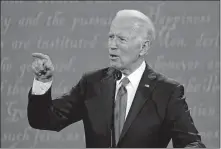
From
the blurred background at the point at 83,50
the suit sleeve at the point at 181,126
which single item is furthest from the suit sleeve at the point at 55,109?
the blurred background at the point at 83,50

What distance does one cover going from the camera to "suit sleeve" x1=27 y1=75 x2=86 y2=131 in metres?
1.22

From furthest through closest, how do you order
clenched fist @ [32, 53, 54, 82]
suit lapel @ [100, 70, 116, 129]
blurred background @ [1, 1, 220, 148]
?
blurred background @ [1, 1, 220, 148]
suit lapel @ [100, 70, 116, 129]
clenched fist @ [32, 53, 54, 82]

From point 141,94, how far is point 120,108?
0.08 m

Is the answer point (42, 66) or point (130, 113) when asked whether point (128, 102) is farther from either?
point (42, 66)

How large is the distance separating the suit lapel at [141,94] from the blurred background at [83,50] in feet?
7.97

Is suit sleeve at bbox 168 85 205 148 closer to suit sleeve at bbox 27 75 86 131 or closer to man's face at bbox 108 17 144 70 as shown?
man's face at bbox 108 17 144 70

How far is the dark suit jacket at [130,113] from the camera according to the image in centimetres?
117

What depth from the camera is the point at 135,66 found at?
4.13 ft

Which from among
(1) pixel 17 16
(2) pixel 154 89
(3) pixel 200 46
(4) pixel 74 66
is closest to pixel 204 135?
(3) pixel 200 46

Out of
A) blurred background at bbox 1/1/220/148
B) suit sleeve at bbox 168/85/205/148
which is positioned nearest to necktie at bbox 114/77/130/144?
suit sleeve at bbox 168/85/205/148

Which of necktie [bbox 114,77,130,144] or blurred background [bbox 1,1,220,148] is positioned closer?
necktie [bbox 114,77,130,144]

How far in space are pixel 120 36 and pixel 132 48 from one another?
56 mm

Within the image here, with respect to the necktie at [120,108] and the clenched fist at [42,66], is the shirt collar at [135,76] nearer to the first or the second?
the necktie at [120,108]

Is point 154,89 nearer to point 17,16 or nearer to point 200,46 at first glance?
point 200,46
